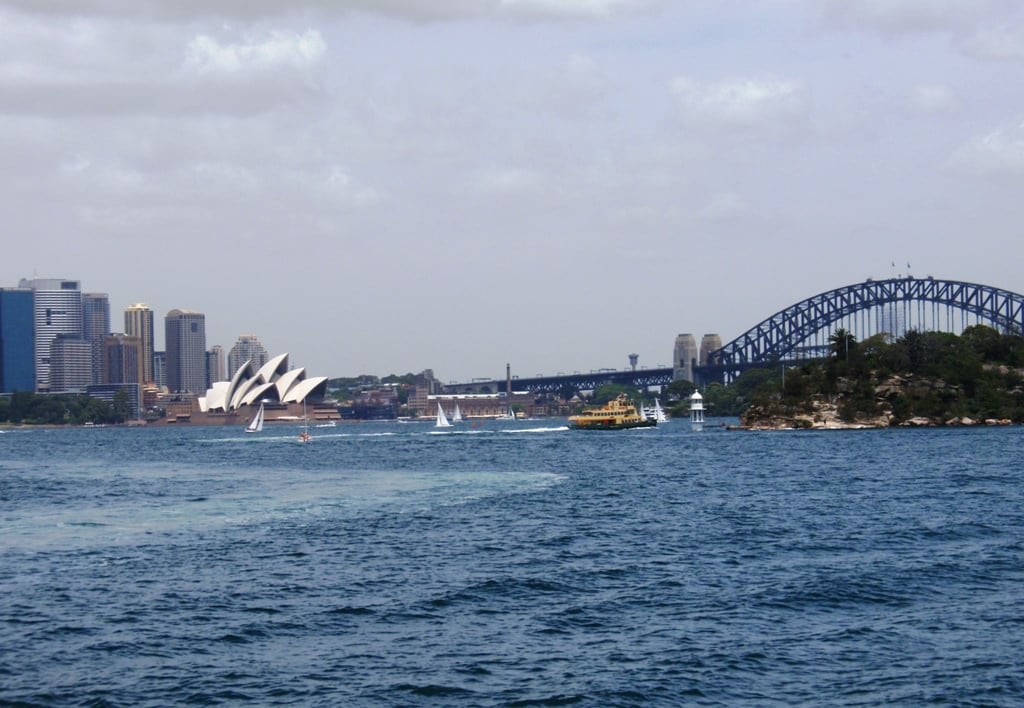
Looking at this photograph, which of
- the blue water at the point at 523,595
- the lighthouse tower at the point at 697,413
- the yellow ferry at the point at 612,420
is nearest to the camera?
the blue water at the point at 523,595

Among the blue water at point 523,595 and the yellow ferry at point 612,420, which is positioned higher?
the yellow ferry at point 612,420

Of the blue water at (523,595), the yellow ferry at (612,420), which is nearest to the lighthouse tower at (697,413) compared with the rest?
the yellow ferry at (612,420)

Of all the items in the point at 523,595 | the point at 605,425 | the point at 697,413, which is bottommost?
the point at 523,595

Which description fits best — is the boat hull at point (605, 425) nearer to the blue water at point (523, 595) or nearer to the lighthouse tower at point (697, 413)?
the lighthouse tower at point (697, 413)

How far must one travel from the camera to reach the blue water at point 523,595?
77.1ft

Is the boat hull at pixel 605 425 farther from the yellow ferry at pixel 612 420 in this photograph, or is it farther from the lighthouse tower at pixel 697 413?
the lighthouse tower at pixel 697 413

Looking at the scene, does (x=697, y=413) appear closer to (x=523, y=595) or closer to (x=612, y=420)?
(x=612, y=420)

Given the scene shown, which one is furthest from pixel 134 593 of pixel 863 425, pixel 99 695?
pixel 863 425

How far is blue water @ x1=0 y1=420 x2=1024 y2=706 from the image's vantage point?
23.5 meters

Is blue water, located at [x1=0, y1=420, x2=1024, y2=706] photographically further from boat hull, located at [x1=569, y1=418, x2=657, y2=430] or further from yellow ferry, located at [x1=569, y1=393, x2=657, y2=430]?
yellow ferry, located at [x1=569, y1=393, x2=657, y2=430]

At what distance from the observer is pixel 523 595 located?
3178 centimetres

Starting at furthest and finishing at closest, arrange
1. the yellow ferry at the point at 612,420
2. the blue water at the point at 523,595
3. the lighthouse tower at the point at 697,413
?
the yellow ferry at the point at 612,420 < the lighthouse tower at the point at 697,413 < the blue water at the point at 523,595

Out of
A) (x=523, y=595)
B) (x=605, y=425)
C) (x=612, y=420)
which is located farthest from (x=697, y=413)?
(x=523, y=595)

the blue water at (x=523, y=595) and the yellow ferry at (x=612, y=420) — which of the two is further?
the yellow ferry at (x=612, y=420)
